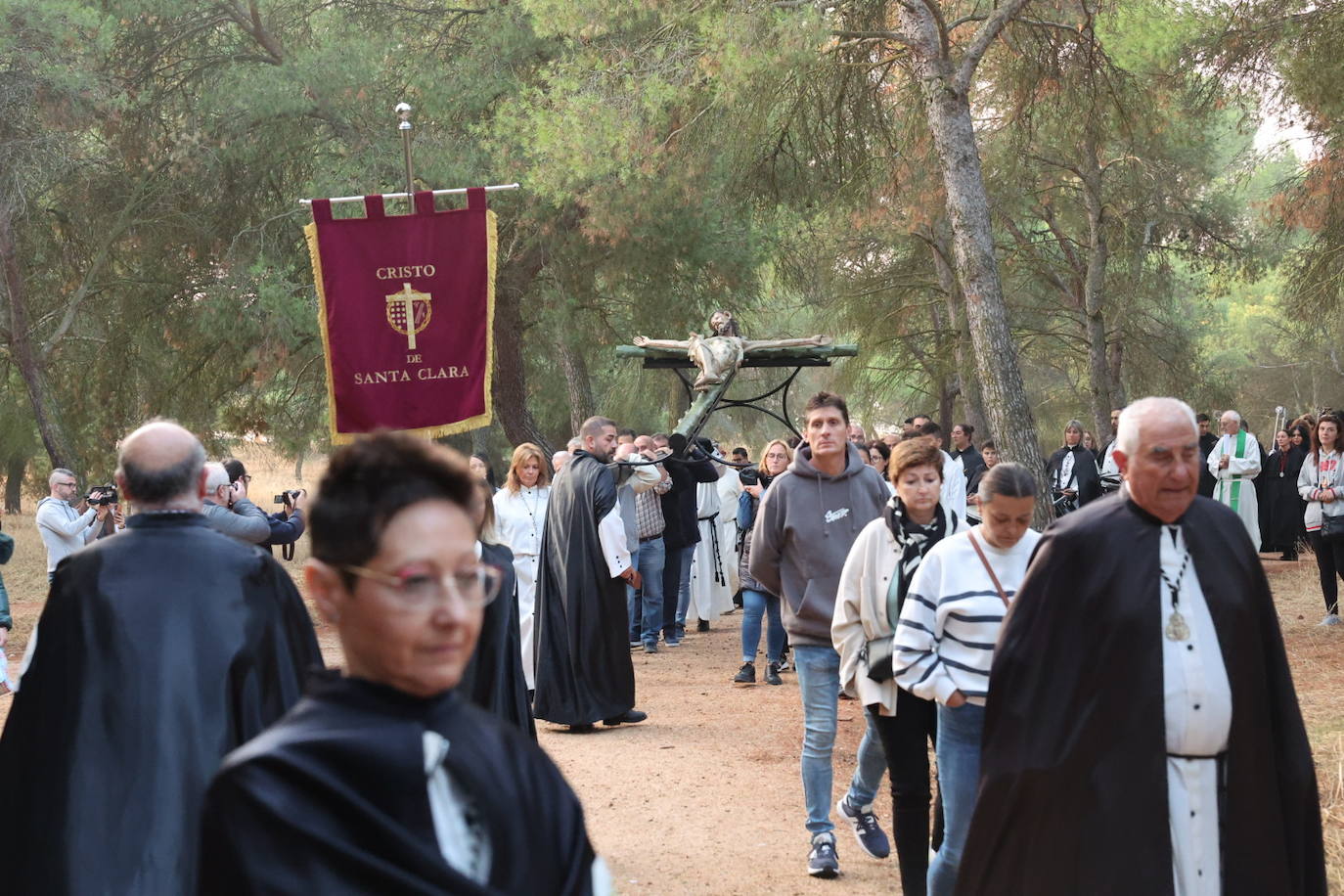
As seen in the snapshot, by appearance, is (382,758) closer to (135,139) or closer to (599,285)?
(135,139)

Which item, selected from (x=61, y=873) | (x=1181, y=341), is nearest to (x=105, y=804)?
(x=61, y=873)

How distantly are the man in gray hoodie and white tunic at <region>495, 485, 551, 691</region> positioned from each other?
4015 millimetres

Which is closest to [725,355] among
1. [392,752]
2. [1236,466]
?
[1236,466]

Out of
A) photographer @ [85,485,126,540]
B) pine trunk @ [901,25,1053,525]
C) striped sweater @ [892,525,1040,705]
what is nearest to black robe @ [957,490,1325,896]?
striped sweater @ [892,525,1040,705]

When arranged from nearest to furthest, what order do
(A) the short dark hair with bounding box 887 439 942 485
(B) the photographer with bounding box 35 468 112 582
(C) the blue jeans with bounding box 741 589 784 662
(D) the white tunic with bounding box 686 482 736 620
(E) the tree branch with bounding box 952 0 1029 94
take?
1. (A) the short dark hair with bounding box 887 439 942 485
2. (C) the blue jeans with bounding box 741 589 784 662
3. (B) the photographer with bounding box 35 468 112 582
4. (E) the tree branch with bounding box 952 0 1029 94
5. (D) the white tunic with bounding box 686 482 736 620

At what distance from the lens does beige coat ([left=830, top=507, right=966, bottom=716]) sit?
18.7 ft

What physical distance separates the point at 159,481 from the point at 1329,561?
11.4 m

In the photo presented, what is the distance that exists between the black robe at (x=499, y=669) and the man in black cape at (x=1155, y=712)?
2.38 meters

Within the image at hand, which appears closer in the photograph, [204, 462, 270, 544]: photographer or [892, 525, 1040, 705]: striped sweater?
[892, 525, 1040, 705]: striped sweater

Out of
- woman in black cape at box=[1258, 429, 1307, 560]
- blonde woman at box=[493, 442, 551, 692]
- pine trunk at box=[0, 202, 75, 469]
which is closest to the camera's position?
blonde woman at box=[493, 442, 551, 692]

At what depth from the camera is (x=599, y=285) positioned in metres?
23.5

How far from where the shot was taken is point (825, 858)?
21.7ft

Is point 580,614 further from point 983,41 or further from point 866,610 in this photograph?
point 983,41

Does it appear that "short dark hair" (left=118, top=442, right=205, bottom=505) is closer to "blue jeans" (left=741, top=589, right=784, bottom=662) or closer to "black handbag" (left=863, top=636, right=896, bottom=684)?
"black handbag" (left=863, top=636, right=896, bottom=684)
